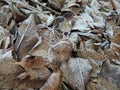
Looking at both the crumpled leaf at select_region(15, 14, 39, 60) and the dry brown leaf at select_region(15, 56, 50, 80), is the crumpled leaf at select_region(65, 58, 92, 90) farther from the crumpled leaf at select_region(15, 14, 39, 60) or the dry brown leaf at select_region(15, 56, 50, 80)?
the crumpled leaf at select_region(15, 14, 39, 60)

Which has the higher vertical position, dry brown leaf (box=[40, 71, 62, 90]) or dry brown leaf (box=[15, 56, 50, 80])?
dry brown leaf (box=[15, 56, 50, 80])

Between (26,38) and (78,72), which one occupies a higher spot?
(26,38)

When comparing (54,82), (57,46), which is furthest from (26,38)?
(54,82)

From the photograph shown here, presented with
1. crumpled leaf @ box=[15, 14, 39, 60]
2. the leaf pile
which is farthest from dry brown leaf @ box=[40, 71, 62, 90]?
crumpled leaf @ box=[15, 14, 39, 60]

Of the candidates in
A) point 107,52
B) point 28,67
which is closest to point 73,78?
point 28,67

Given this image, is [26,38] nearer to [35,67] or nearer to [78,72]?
[35,67]

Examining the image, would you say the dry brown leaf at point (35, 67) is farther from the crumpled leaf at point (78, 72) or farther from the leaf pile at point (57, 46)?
the crumpled leaf at point (78, 72)

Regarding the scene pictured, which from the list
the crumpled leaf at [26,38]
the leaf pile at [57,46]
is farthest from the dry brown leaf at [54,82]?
the crumpled leaf at [26,38]

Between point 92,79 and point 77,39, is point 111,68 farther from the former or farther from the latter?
point 77,39
